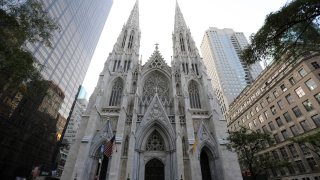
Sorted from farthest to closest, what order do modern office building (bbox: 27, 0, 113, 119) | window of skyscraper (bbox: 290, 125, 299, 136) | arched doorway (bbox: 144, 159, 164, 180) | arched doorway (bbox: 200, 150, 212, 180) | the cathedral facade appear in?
modern office building (bbox: 27, 0, 113, 119) < window of skyscraper (bbox: 290, 125, 299, 136) < arched doorway (bbox: 144, 159, 164, 180) < arched doorway (bbox: 200, 150, 212, 180) < the cathedral facade

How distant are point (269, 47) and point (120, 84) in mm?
Result: 24169

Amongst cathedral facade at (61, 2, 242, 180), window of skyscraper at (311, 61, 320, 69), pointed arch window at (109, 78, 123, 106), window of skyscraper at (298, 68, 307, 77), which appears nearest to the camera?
cathedral facade at (61, 2, 242, 180)

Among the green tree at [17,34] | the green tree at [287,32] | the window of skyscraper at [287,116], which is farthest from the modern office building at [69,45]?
the window of skyscraper at [287,116]

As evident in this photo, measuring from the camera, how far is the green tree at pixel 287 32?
6.92m

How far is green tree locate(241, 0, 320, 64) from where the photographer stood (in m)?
6.92

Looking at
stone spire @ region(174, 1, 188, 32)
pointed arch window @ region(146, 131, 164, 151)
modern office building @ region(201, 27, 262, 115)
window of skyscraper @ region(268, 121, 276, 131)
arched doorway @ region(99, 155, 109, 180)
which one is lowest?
arched doorway @ region(99, 155, 109, 180)

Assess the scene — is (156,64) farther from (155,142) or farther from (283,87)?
(283,87)

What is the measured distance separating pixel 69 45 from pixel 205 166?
43.3 metres

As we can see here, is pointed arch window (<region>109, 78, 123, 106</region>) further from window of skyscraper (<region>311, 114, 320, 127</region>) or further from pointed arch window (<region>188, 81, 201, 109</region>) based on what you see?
window of skyscraper (<region>311, 114, 320, 127</region>)

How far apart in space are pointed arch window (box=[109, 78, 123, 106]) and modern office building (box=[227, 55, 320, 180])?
72.9 feet

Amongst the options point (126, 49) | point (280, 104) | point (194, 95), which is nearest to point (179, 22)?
point (126, 49)

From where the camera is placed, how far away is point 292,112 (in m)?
29.0

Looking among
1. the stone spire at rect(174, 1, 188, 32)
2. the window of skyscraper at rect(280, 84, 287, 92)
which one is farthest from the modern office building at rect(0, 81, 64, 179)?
the window of skyscraper at rect(280, 84, 287, 92)

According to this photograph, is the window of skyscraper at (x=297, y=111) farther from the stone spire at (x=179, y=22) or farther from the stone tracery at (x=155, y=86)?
the stone spire at (x=179, y=22)
